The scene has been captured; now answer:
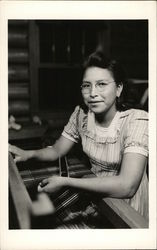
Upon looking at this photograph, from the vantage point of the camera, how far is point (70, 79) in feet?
8.92

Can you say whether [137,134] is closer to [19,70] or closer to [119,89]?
[119,89]

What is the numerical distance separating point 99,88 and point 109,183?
439 mm

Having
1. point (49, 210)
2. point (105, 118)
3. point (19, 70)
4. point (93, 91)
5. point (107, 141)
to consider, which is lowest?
point (49, 210)

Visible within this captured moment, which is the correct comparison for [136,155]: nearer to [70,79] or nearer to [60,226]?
[60,226]

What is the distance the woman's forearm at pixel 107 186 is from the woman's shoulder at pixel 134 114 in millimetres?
307

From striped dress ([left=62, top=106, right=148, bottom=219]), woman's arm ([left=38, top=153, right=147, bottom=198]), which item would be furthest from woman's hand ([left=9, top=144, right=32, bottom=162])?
woman's arm ([left=38, top=153, right=147, bottom=198])

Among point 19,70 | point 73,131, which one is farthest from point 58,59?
point 73,131

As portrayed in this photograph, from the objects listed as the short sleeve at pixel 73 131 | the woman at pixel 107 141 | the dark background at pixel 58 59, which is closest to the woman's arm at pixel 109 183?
the woman at pixel 107 141

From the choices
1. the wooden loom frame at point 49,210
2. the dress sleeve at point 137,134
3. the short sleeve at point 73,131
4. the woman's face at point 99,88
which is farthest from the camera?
the short sleeve at point 73,131

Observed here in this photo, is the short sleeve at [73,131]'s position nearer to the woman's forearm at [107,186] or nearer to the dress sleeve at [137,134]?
the dress sleeve at [137,134]

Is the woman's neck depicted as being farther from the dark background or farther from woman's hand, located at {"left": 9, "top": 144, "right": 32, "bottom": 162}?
the dark background

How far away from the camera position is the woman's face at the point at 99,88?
1263mm

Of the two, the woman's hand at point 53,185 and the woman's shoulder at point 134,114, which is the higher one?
the woman's shoulder at point 134,114
